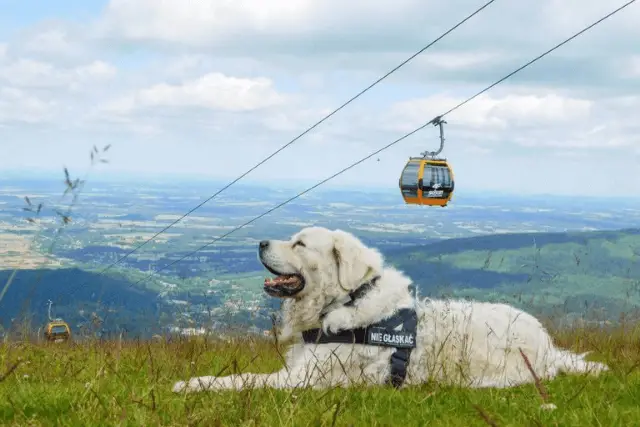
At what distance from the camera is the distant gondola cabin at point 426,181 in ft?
59.6

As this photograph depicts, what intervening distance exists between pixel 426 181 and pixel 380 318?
12.5 metres

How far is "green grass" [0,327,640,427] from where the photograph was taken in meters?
3.67

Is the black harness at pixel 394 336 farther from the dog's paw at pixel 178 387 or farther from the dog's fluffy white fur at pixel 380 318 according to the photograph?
the dog's paw at pixel 178 387

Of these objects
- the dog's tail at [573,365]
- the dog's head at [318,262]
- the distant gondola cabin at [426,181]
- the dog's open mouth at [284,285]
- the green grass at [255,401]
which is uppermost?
the distant gondola cabin at [426,181]

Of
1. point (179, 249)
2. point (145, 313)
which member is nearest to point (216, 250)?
point (179, 249)

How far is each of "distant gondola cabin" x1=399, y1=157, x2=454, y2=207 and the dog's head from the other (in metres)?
12.2

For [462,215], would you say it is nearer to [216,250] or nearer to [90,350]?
[216,250]

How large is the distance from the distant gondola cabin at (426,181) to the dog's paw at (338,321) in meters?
12.4

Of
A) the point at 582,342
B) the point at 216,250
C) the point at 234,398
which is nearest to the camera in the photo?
the point at 234,398

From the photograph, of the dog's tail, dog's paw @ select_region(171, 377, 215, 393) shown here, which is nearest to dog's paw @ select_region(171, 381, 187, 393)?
dog's paw @ select_region(171, 377, 215, 393)

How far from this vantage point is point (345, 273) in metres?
6.07

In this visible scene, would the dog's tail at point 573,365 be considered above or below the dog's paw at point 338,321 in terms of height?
below

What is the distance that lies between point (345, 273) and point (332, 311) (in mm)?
331

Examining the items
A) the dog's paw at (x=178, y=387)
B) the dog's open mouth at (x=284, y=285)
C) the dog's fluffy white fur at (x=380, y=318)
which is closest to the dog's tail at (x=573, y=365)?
the dog's fluffy white fur at (x=380, y=318)
